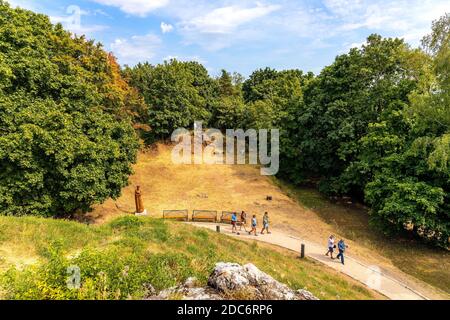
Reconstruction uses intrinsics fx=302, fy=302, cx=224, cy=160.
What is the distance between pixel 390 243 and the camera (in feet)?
63.4

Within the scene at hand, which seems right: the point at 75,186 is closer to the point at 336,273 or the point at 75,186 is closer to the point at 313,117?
the point at 336,273

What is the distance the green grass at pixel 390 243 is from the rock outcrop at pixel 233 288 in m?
11.4

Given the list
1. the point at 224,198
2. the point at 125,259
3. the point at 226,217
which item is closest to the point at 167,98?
the point at 224,198

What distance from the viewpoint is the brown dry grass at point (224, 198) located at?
19188 mm

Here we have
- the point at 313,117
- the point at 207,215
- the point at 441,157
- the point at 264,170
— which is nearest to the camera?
the point at 441,157

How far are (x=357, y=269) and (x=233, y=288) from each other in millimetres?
10087

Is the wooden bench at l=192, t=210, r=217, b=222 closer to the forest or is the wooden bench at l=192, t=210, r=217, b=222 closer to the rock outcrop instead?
the forest

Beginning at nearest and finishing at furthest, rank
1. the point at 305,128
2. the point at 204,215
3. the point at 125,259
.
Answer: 1. the point at 125,259
2. the point at 204,215
3. the point at 305,128

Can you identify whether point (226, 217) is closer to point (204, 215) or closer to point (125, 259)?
point (204, 215)

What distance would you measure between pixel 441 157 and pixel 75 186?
20.0 metres

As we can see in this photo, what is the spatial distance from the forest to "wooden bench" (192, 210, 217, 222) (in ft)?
20.0

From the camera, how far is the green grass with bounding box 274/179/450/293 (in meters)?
15.7
